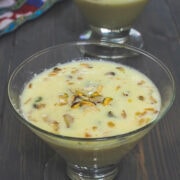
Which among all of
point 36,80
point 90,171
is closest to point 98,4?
point 36,80

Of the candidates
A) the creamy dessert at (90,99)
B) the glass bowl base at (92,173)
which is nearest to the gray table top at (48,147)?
the glass bowl base at (92,173)

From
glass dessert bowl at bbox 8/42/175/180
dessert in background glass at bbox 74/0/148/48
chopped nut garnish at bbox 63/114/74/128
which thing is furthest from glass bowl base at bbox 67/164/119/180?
dessert in background glass at bbox 74/0/148/48

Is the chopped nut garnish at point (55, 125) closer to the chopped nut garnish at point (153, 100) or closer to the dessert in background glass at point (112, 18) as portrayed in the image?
the chopped nut garnish at point (153, 100)

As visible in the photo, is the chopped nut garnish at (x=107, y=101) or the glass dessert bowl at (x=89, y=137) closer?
the glass dessert bowl at (x=89, y=137)

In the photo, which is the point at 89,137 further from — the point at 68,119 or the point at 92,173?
the point at 92,173

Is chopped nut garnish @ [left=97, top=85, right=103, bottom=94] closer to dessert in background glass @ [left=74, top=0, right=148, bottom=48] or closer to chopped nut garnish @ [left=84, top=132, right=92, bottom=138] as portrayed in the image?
chopped nut garnish @ [left=84, top=132, right=92, bottom=138]

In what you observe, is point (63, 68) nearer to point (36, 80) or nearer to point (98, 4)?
point (36, 80)

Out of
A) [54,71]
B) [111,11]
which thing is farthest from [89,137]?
[111,11]
